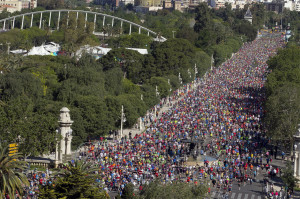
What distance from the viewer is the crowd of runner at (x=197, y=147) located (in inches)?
2020

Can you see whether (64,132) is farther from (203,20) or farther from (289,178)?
(203,20)

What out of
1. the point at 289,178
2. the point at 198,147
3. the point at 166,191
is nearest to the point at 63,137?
the point at 198,147

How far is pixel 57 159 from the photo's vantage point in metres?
52.8

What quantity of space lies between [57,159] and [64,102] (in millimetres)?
15995

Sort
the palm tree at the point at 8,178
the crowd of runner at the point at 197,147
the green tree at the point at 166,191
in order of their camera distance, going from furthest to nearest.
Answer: the crowd of runner at the point at 197,147
the green tree at the point at 166,191
the palm tree at the point at 8,178

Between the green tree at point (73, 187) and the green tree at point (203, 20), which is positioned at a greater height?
the green tree at point (203, 20)

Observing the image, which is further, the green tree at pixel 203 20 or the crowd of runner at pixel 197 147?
the green tree at pixel 203 20

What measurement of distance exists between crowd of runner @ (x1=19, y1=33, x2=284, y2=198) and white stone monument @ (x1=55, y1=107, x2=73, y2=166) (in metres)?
2.88

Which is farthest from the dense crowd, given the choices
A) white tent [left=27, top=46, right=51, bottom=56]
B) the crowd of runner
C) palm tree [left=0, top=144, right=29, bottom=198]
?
white tent [left=27, top=46, right=51, bottom=56]

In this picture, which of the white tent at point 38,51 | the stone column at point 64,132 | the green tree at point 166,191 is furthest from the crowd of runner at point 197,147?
the white tent at point 38,51

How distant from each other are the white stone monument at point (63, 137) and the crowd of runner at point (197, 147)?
2.88 m

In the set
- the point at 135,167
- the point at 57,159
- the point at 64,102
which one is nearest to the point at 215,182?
the point at 135,167

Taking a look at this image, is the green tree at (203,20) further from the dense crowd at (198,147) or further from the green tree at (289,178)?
the green tree at (289,178)

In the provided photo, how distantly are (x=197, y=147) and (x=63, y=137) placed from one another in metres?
12.0
